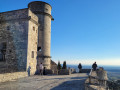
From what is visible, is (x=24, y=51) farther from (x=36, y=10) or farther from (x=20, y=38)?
(x=36, y=10)

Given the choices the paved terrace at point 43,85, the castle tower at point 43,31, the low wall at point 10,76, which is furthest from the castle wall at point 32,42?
the paved terrace at point 43,85

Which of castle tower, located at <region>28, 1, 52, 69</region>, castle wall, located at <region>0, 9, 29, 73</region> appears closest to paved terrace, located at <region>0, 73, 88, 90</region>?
castle wall, located at <region>0, 9, 29, 73</region>

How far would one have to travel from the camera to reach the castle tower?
21.8 m

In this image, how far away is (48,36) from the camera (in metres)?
22.8

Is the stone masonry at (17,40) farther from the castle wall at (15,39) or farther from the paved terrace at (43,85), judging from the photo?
the paved terrace at (43,85)

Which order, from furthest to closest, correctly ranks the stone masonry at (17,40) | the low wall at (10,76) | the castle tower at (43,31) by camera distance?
1. the castle tower at (43,31)
2. the stone masonry at (17,40)
3. the low wall at (10,76)

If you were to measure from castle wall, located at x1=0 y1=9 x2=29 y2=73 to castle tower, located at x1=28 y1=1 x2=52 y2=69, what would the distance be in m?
4.86

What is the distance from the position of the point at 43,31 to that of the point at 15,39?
5807mm

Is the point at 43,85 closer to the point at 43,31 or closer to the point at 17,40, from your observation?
the point at 17,40

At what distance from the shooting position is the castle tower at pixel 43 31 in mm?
21828

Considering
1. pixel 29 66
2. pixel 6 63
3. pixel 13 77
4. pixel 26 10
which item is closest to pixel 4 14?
pixel 26 10

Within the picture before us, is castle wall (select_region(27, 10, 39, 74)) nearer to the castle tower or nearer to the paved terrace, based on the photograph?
the castle tower

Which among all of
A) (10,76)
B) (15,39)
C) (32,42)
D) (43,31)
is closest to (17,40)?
(15,39)

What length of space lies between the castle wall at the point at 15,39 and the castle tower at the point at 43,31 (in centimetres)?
486
